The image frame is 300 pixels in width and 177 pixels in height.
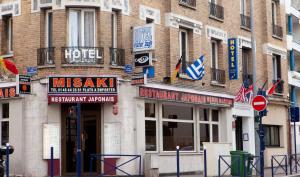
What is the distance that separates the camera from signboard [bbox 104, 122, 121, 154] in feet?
70.9

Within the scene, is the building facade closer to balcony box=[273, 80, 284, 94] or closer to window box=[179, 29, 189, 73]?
window box=[179, 29, 189, 73]

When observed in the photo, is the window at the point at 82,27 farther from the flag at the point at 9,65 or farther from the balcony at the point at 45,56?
the flag at the point at 9,65

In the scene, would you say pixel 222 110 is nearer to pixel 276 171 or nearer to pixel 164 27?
pixel 276 171

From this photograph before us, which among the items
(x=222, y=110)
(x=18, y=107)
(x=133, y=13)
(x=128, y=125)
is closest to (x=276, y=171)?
(x=222, y=110)

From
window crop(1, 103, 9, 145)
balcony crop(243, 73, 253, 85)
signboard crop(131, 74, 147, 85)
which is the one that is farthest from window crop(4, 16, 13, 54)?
balcony crop(243, 73, 253, 85)

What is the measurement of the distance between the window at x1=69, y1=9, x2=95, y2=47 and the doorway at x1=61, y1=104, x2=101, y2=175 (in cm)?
244

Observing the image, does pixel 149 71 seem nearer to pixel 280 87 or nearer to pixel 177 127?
pixel 177 127

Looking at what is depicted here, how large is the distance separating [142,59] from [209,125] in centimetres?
673

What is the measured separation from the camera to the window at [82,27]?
2177 centimetres

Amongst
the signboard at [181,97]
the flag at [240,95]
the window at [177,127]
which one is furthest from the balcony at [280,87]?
the window at [177,127]

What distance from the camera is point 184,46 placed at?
2592 cm

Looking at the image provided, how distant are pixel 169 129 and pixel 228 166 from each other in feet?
13.0

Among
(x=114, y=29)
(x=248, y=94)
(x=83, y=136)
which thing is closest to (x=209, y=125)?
(x=248, y=94)

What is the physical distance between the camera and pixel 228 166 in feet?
70.8
